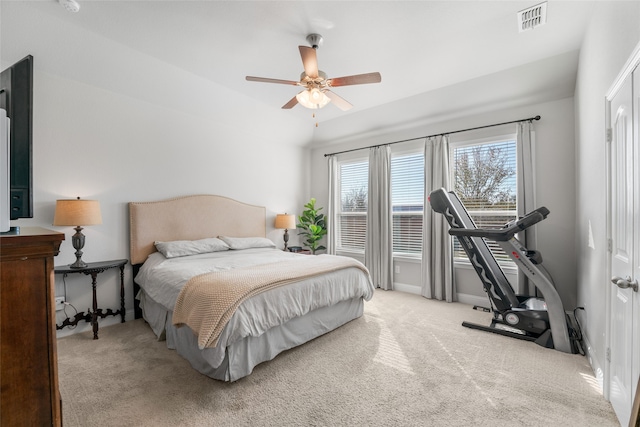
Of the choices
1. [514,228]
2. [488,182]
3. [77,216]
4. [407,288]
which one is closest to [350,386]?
[514,228]

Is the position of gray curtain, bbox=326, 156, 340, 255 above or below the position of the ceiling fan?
below

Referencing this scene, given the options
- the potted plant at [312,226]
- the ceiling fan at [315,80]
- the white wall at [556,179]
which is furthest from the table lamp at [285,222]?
the white wall at [556,179]

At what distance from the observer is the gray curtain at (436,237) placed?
4.18 metres

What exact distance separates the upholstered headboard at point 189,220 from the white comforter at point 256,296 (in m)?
0.27

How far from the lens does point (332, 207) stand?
577cm

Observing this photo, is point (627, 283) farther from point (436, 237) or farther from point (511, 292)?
point (436, 237)

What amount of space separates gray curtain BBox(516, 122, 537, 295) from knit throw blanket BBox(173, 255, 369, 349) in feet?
8.78

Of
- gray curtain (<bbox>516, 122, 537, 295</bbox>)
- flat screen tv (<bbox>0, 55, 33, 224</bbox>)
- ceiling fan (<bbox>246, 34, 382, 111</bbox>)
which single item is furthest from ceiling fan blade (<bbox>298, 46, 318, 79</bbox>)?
gray curtain (<bbox>516, 122, 537, 295</bbox>)

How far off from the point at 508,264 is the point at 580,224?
1.00 m

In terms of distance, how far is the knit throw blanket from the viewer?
203cm

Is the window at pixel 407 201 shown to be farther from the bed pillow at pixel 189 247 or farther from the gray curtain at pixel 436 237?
the bed pillow at pixel 189 247

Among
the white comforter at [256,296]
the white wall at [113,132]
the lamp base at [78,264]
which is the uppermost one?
the white wall at [113,132]

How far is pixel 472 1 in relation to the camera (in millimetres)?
2393

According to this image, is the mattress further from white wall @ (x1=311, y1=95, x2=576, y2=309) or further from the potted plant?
white wall @ (x1=311, y1=95, x2=576, y2=309)
